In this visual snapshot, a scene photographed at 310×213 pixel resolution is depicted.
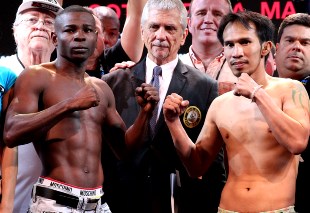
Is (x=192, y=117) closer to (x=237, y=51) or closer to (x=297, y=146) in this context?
→ (x=237, y=51)

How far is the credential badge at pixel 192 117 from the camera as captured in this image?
3.06 metres

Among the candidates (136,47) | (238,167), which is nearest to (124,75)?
(136,47)

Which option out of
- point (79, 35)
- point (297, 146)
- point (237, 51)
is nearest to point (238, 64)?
point (237, 51)

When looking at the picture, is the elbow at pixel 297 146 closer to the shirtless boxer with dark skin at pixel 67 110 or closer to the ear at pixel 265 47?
the ear at pixel 265 47

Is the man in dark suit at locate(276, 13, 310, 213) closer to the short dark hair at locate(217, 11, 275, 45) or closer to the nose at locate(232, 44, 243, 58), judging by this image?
the short dark hair at locate(217, 11, 275, 45)

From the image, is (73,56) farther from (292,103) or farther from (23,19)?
(292,103)

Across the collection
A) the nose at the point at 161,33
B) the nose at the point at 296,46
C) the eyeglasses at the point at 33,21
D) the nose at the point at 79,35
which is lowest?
the nose at the point at 79,35

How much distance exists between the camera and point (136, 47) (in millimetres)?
3512

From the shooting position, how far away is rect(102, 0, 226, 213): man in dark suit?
10.00 ft

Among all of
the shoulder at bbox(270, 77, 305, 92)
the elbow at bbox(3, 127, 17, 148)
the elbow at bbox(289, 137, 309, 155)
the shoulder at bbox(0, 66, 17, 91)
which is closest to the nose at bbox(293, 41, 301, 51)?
the shoulder at bbox(270, 77, 305, 92)

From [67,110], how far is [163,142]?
813mm

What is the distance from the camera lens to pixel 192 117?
10.1 feet

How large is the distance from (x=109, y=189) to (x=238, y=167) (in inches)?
30.3

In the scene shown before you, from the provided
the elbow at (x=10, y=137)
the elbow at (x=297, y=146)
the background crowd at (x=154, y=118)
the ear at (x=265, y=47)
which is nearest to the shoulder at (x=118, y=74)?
the background crowd at (x=154, y=118)
